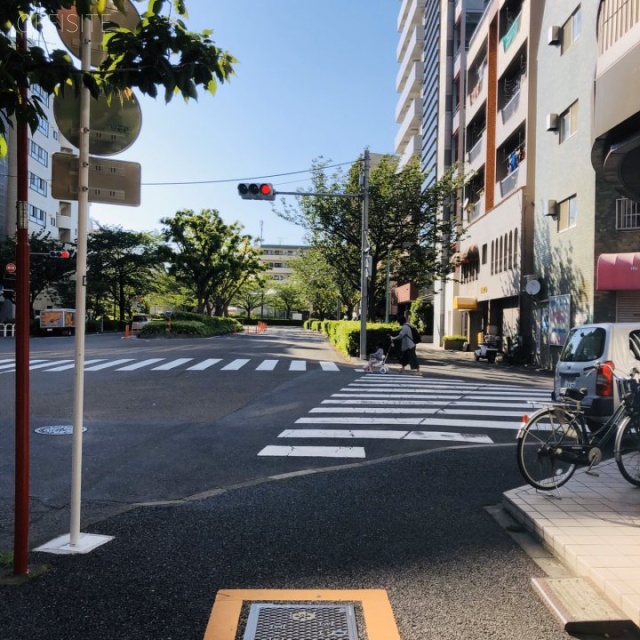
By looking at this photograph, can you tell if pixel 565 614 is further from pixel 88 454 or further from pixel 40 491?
pixel 88 454

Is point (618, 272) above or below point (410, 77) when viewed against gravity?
below

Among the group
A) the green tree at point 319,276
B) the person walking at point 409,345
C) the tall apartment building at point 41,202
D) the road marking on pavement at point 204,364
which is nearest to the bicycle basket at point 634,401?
the person walking at point 409,345

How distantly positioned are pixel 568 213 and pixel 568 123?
3.04m

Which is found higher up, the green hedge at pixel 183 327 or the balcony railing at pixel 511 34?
the balcony railing at pixel 511 34

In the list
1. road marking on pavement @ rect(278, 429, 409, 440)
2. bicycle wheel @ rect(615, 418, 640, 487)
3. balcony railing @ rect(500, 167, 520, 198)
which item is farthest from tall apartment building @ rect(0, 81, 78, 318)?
bicycle wheel @ rect(615, 418, 640, 487)

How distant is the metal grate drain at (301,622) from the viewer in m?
3.05

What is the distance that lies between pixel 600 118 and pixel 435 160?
34.8 metres

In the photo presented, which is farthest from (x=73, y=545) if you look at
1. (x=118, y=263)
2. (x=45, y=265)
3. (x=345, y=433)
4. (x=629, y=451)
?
(x=118, y=263)

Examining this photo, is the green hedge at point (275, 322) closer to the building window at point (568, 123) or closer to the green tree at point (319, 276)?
the green tree at point (319, 276)

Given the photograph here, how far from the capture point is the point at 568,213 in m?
20.4

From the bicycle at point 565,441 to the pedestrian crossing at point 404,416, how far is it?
787 mm

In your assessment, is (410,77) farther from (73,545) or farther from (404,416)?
(73,545)

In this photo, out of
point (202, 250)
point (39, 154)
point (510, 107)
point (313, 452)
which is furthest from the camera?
point (39, 154)

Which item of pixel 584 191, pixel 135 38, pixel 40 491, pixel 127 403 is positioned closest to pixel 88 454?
pixel 40 491
